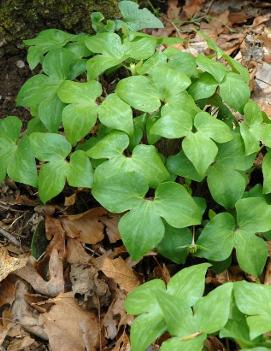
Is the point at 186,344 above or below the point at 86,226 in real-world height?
above

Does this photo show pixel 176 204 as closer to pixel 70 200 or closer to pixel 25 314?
pixel 70 200

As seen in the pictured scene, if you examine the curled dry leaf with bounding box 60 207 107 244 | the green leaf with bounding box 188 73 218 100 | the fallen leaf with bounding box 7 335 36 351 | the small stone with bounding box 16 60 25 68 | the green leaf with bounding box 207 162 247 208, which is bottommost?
the fallen leaf with bounding box 7 335 36 351

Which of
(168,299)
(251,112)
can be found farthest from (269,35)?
(168,299)

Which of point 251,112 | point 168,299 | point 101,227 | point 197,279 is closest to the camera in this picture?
point 168,299

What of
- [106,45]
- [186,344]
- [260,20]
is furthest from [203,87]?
[260,20]

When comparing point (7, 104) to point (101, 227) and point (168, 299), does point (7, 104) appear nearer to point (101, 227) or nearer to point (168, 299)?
point (101, 227)

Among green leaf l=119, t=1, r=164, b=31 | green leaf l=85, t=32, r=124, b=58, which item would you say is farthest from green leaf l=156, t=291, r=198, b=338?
green leaf l=119, t=1, r=164, b=31

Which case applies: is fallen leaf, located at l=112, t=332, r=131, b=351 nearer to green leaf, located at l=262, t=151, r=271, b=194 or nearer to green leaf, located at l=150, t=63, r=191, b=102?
green leaf, located at l=262, t=151, r=271, b=194
